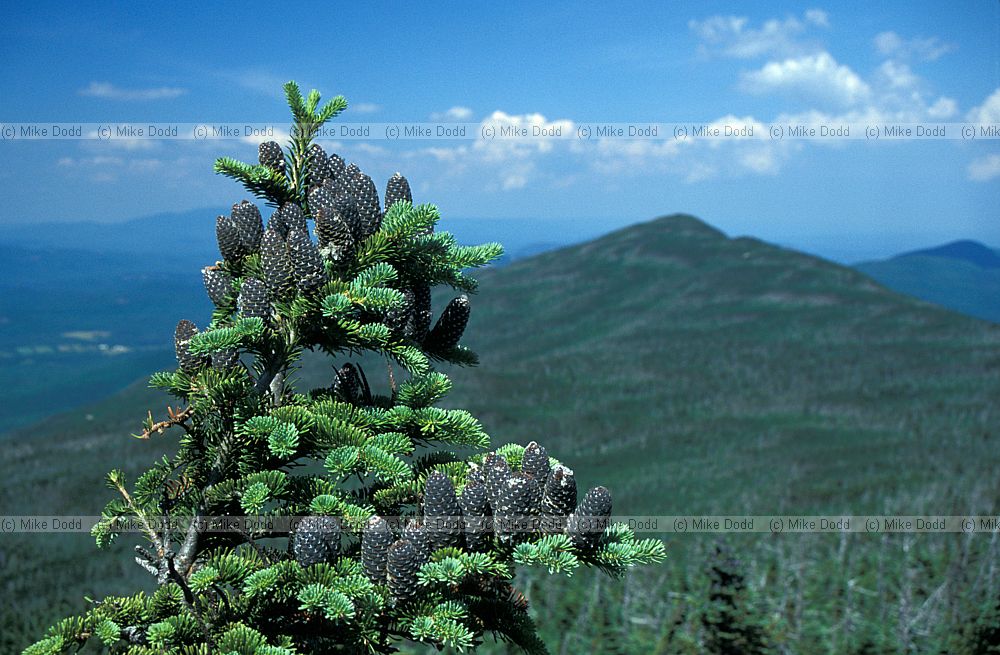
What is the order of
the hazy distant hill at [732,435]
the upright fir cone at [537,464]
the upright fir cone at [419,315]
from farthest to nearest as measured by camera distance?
the hazy distant hill at [732,435]
the upright fir cone at [419,315]
the upright fir cone at [537,464]

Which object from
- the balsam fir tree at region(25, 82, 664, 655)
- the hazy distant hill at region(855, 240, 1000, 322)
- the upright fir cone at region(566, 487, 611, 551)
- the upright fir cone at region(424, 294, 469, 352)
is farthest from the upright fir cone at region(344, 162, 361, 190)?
the hazy distant hill at region(855, 240, 1000, 322)

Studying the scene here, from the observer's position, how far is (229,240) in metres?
2.77

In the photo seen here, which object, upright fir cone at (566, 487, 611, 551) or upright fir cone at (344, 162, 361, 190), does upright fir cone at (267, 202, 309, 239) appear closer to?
upright fir cone at (344, 162, 361, 190)

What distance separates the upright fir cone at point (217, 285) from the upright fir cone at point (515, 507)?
1.33m

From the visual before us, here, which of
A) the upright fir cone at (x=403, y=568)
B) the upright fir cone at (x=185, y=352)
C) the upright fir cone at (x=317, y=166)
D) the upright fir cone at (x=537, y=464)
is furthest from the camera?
the upright fir cone at (x=317, y=166)

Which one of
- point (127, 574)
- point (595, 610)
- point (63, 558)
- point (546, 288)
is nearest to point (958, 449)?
point (595, 610)

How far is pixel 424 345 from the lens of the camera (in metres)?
2.98

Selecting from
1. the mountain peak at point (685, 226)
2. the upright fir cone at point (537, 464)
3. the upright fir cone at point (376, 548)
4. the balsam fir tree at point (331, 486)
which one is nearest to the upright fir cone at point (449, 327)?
the balsam fir tree at point (331, 486)

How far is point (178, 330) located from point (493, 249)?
1.26 meters

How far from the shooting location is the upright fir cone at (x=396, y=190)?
301 cm

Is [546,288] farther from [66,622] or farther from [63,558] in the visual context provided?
[66,622]

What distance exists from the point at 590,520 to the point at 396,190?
5.35 feet

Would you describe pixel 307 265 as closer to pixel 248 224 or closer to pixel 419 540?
pixel 248 224

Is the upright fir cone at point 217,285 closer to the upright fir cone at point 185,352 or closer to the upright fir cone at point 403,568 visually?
the upright fir cone at point 185,352
